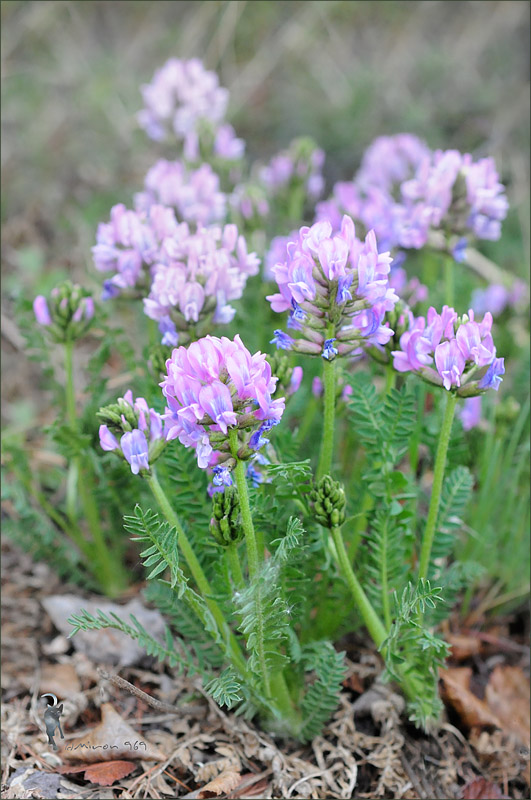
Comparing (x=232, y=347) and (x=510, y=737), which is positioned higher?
(x=232, y=347)

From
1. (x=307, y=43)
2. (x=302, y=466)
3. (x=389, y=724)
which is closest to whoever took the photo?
(x=302, y=466)

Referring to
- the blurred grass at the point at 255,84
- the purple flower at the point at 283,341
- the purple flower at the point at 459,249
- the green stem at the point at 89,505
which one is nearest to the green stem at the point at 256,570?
the purple flower at the point at 283,341

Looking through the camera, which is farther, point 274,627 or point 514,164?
point 514,164

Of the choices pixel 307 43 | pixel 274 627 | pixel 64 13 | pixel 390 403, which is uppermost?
pixel 64 13

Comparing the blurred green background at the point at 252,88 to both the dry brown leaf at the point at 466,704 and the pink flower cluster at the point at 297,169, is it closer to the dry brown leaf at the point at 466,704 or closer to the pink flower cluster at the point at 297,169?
the pink flower cluster at the point at 297,169

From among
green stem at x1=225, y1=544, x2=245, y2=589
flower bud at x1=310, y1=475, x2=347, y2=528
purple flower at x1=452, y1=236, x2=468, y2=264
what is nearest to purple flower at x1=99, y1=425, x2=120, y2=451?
green stem at x1=225, y1=544, x2=245, y2=589

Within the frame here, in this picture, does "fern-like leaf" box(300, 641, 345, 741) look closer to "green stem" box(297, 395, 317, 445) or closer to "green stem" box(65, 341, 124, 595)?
"green stem" box(297, 395, 317, 445)

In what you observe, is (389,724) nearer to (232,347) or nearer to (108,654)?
(108,654)

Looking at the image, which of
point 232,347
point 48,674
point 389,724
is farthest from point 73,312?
point 389,724
